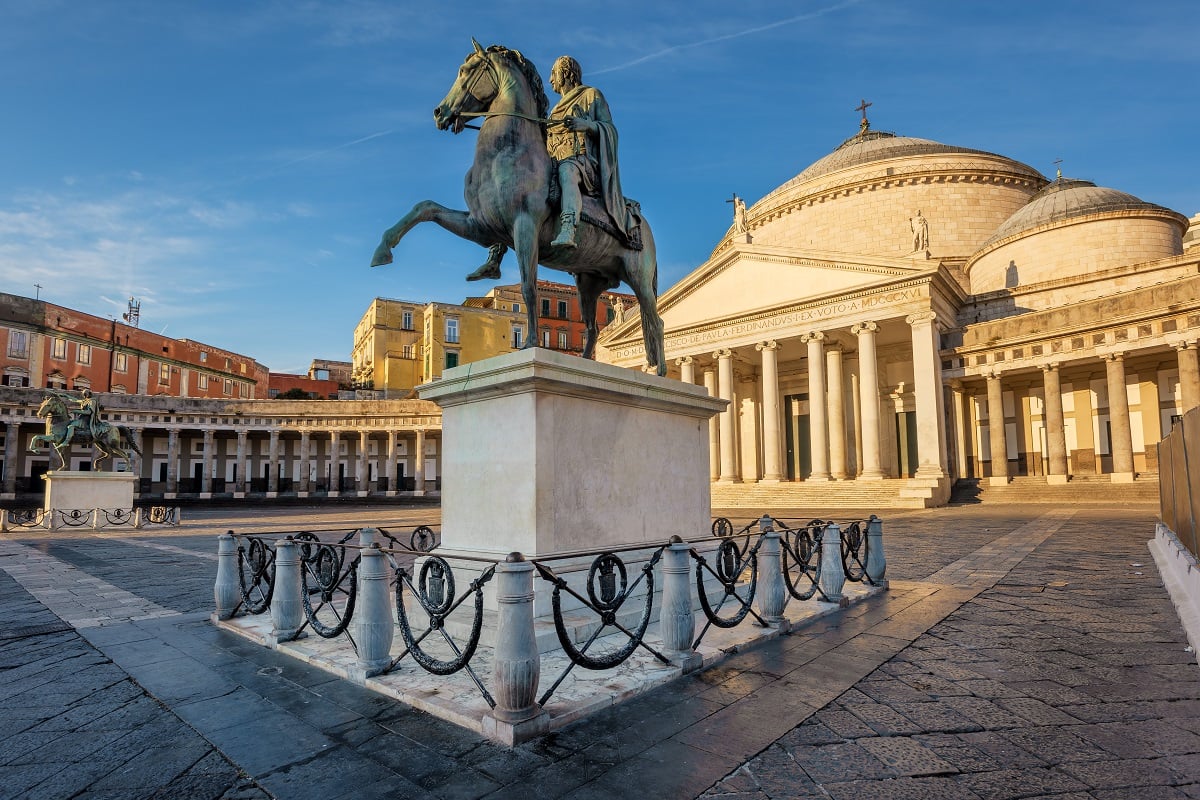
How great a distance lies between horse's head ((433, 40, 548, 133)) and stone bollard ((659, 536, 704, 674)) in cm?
403

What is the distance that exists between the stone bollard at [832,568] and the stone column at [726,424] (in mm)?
A: 27560

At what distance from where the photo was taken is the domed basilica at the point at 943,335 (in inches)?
1059

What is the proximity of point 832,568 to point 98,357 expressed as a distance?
2464 inches

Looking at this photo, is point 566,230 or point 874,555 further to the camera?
point 874,555

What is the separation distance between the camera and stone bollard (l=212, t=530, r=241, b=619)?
6027mm

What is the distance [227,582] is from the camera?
605cm

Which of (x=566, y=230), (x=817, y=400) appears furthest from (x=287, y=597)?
(x=817, y=400)

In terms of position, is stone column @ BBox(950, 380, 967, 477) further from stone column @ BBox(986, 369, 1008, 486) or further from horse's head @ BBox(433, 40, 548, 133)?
horse's head @ BBox(433, 40, 548, 133)

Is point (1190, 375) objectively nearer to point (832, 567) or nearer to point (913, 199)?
point (913, 199)

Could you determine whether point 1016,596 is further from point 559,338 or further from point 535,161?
point 559,338

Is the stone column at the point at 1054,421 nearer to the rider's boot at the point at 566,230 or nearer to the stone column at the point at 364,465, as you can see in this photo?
the rider's boot at the point at 566,230

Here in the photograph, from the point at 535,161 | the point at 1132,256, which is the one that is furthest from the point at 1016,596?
the point at 1132,256

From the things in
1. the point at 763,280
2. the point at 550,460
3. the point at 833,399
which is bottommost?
the point at 550,460

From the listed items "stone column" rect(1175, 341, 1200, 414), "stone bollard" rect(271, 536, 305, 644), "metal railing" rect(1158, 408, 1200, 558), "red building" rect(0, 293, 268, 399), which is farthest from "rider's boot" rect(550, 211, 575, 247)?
"red building" rect(0, 293, 268, 399)
